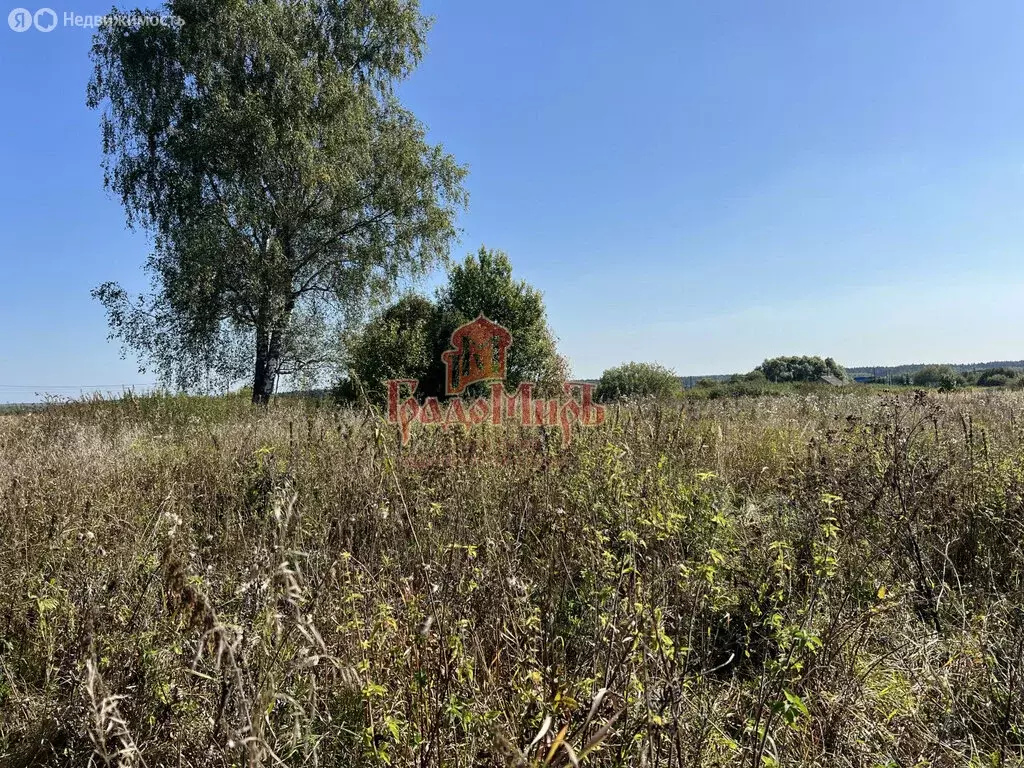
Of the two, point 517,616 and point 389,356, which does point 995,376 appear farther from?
point 517,616

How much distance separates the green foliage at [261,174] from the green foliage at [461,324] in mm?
1814

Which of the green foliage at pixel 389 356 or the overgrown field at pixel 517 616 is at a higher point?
the green foliage at pixel 389 356

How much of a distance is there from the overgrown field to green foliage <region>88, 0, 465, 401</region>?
11.1 metres

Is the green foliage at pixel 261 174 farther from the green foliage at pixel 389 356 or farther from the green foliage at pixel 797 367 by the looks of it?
the green foliage at pixel 797 367

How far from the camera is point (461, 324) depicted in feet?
61.4

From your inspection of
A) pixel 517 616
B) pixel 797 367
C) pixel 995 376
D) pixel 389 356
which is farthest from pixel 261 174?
pixel 797 367

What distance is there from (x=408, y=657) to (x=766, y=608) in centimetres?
161

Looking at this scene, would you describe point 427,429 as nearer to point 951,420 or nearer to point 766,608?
point 766,608

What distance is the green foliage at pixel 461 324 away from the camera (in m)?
16.6

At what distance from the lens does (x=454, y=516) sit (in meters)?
2.77

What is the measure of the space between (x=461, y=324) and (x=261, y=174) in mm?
7520

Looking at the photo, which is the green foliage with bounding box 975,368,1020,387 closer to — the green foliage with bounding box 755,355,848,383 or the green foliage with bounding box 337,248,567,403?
the green foliage with bounding box 755,355,848,383

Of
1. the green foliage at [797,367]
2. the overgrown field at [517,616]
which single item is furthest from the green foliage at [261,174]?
the green foliage at [797,367]

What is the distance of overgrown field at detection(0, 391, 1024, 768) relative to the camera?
1.43 metres
